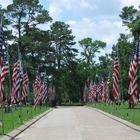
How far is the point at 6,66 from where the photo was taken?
21688 mm

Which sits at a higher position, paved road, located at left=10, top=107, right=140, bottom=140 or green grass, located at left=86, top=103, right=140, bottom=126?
green grass, located at left=86, top=103, right=140, bottom=126

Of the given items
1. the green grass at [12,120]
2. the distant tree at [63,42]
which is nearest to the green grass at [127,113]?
the green grass at [12,120]

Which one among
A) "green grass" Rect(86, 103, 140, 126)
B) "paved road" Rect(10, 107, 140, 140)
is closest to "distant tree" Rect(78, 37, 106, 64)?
"green grass" Rect(86, 103, 140, 126)

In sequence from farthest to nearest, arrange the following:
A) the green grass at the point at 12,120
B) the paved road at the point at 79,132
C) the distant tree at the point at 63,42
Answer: the distant tree at the point at 63,42 < the green grass at the point at 12,120 < the paved road at the point at 79,132

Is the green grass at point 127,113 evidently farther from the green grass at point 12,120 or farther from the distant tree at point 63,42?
the distant tree at point 63,42

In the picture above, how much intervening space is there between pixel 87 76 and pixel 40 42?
3278 cm

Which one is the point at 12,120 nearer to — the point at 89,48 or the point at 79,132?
the point at 79,132

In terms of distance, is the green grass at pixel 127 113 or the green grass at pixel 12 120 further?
the green grass at pixel 127 113

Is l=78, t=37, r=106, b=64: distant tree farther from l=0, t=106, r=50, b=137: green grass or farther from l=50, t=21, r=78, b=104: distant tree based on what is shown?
l=0, t=106, r=50, b=137: green grass

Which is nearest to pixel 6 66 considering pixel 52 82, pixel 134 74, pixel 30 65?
pixel 134 74

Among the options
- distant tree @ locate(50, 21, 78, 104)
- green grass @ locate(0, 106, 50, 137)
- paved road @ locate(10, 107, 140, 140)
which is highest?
distant tree @ locate(50, 21, 78, 104)

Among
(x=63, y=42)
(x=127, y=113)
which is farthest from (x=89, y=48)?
(x=127, y=113)

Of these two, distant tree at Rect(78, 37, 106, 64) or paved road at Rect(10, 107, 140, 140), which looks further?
distant tree at Rect(78, 37, 106, 64)

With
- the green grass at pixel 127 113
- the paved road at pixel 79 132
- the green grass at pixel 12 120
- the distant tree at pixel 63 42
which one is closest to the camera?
the paved road at pixel 79 132
